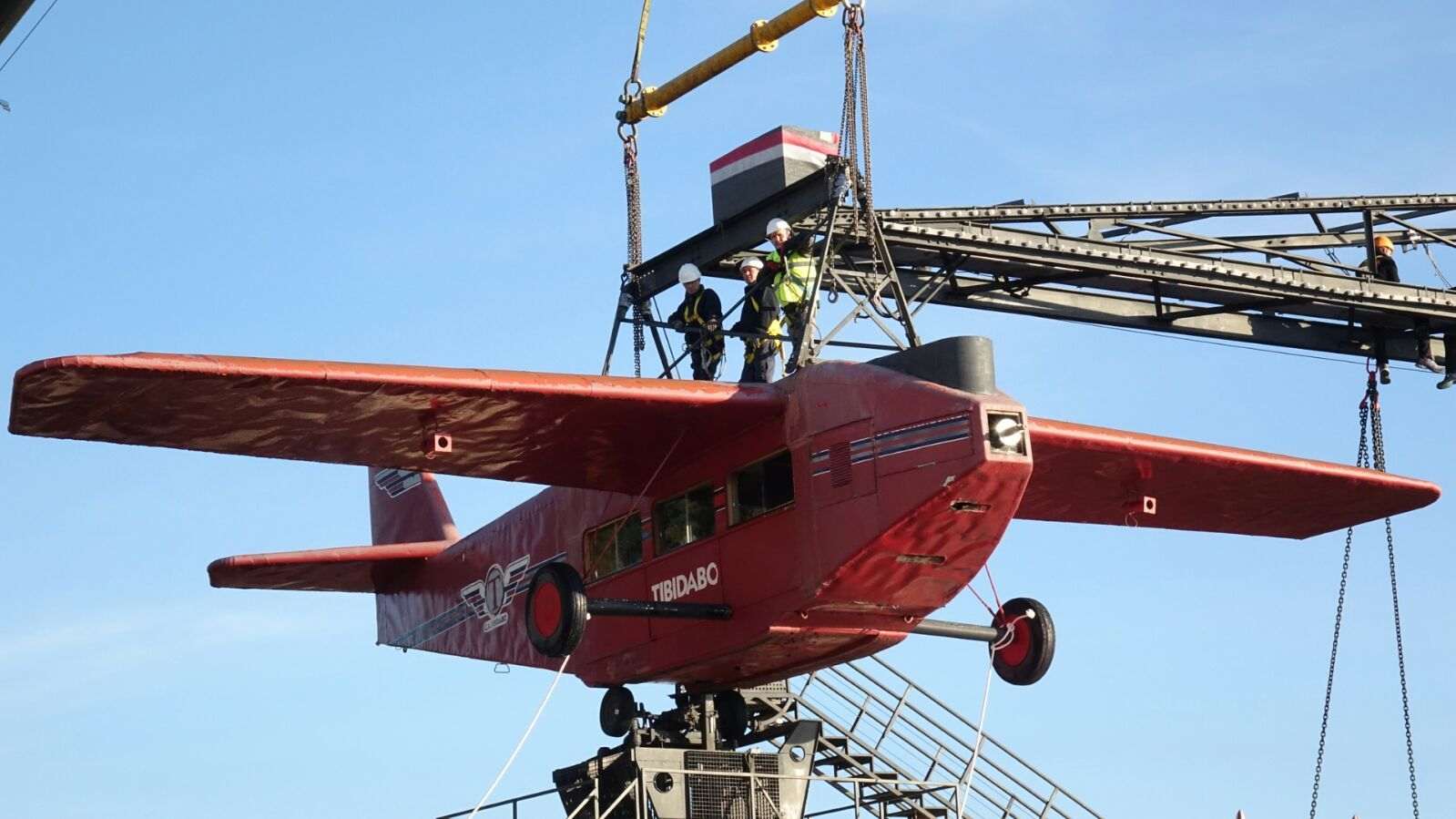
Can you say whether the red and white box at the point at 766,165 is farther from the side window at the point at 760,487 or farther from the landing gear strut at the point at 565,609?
the landing gear strut at the point at 565,609

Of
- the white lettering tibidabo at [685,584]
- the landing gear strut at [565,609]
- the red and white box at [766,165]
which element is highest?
the red and white box at [766,165]

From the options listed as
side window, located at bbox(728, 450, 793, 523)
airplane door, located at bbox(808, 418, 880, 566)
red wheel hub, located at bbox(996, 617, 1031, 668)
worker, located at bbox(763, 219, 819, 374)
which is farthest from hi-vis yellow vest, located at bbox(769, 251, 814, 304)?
red wheel hub, located at bbox(996, 617, 1031, 668)

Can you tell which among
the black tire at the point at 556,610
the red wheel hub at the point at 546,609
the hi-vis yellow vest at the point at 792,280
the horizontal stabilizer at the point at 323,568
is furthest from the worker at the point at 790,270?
the horizontal stabilizer at the point at 323,568

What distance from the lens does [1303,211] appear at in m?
27.9

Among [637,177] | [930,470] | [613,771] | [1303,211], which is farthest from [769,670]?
[1303,211]

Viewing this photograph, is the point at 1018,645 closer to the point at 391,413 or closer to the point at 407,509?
the point at 391,413

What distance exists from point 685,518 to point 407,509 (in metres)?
10.3

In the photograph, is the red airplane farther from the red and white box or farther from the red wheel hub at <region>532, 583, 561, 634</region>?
the red and white box

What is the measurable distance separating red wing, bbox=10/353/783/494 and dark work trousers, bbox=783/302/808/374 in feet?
2.90

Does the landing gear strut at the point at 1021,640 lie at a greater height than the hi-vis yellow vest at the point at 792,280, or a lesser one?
lesser

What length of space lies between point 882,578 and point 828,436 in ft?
4.98

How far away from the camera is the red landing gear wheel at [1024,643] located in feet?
72.5

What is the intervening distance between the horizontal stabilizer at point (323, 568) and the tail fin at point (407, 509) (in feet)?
5.64

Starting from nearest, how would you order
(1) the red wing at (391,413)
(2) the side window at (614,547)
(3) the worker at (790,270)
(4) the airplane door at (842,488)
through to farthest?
1. (1) the red wing at (391,413)
2. (4) the airplane door at (842,488)
3. (3) the worker at (790,270)
4. (2) the side window at (614,547)
